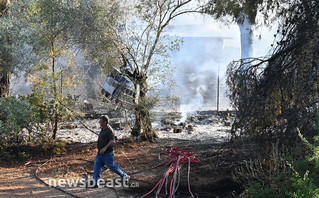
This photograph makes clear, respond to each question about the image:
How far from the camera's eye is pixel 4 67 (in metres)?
10.5

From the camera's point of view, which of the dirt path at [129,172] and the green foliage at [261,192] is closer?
A: the green foliage at [261,192]

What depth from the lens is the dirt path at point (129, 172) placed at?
21.8 ft

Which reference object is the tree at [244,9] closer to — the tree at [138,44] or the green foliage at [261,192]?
the tree at [138,44]

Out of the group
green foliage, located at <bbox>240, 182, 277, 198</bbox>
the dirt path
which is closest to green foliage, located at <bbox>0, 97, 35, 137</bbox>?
the dirt path

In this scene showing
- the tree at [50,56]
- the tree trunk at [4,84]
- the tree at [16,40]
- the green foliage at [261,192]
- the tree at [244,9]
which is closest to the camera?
the green foliage at [261,192]

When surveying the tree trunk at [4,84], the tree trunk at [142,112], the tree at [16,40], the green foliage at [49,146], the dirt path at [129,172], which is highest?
the tree at [16,40]

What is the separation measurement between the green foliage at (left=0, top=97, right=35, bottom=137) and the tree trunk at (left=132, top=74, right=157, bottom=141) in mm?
3254

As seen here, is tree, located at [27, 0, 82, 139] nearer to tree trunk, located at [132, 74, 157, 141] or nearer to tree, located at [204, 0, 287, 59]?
tree trunk, located at [132, 74, 157, 141]

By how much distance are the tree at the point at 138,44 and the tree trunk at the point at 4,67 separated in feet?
7.31

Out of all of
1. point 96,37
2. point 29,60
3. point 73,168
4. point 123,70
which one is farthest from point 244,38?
point 73,168

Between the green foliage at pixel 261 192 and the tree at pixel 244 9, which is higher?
the tree at pixel 244 9

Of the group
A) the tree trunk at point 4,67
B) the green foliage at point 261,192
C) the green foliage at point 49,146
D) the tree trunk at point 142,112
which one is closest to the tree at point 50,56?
the green foliage at point 49,146

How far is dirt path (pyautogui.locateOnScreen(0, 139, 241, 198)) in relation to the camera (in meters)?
6.65

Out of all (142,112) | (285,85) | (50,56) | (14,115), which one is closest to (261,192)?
(285,85)
